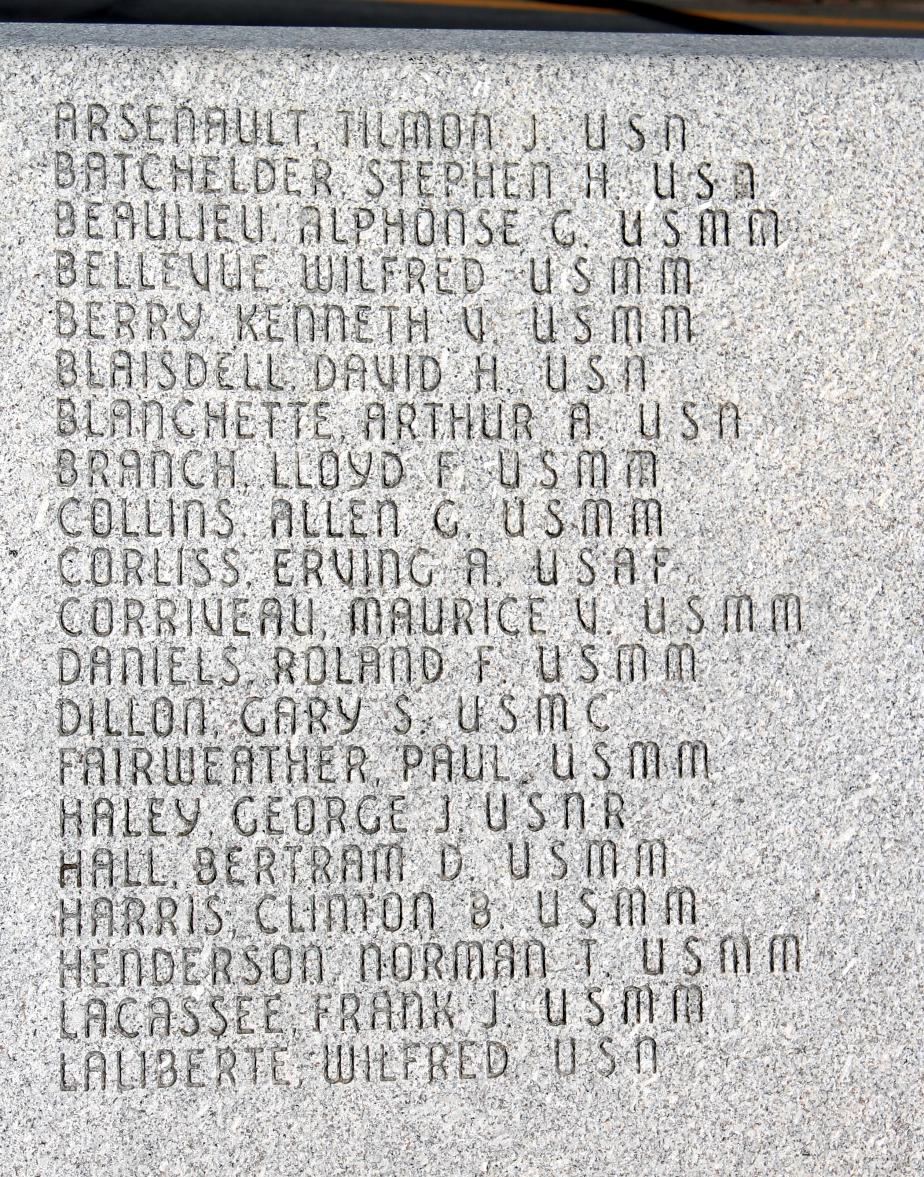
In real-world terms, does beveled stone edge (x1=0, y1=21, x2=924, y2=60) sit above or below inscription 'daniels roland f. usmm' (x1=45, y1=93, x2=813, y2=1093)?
above

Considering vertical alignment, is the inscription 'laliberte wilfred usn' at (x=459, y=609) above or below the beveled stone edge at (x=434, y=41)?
below

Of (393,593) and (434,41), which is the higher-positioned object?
(434,41)

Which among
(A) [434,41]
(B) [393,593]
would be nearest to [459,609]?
(B) [393,593]

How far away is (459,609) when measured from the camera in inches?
Result: 60.5

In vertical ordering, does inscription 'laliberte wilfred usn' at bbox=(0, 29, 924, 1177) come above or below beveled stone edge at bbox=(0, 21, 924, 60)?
below

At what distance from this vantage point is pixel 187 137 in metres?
1.51

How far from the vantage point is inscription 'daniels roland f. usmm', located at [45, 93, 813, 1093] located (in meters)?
1.51

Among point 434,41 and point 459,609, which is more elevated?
point 434,41

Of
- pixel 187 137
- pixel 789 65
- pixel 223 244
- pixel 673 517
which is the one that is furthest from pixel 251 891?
pixel 789 65

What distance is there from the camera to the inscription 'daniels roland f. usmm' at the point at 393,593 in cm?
151

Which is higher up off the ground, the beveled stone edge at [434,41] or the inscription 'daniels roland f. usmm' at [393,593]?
the beveled stone edge at [434,41]

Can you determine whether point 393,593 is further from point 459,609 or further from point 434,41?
point 434,41

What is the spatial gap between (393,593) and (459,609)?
0.30 feet

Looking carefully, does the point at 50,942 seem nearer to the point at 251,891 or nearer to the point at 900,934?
the point at 251,891
